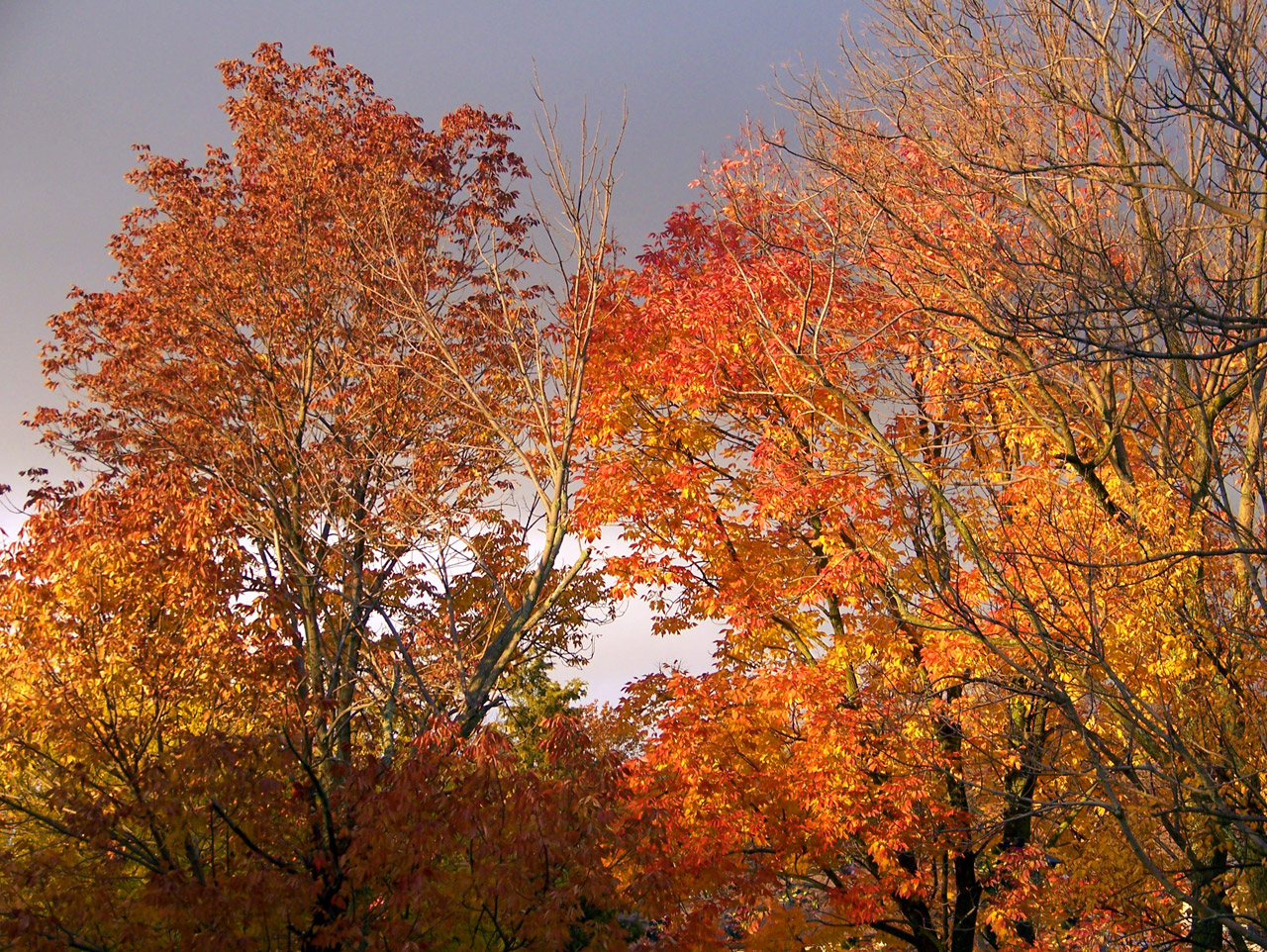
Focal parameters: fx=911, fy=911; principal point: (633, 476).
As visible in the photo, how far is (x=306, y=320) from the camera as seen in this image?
41.2 ft

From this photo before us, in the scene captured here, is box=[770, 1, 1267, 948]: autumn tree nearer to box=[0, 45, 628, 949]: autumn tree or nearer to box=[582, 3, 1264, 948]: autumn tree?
box=[582, 3, 1264, 948]: autumn tree

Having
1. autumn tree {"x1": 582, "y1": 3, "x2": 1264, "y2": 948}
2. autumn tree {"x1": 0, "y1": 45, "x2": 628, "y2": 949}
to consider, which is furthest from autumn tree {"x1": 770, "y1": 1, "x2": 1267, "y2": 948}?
autumn tree {"x1": 0, "y1": 45, "x2": 628, "y2": 949}

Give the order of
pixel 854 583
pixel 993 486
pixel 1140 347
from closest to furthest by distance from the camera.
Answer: pixel 1140 347
pixel 993 486
pixel 854 583

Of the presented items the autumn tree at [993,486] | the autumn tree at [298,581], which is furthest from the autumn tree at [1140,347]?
the autumn tree at [298,581]

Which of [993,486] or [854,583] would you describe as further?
[854,583]

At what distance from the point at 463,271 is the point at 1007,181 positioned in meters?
8.00

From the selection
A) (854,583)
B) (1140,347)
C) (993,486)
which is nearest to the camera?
(1140,347)

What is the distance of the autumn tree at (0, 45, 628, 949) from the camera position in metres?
7.02

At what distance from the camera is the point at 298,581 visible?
35.3 feet

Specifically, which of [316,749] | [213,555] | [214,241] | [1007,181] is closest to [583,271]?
[1007,181]

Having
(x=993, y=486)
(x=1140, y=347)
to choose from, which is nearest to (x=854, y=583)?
(x=993, y=486)

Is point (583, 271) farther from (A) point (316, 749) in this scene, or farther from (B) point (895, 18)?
(A) point (316, 749)

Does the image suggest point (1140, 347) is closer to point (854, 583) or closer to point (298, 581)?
point (854, 583)

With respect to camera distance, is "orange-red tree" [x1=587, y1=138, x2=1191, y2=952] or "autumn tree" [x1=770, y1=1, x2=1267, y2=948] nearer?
"autumn tree" [x1=770, y1=1, x2=1267, y2=948]
